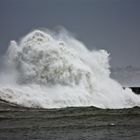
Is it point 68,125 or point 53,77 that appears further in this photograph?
point 53,77

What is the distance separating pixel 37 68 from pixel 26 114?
59.1 feet

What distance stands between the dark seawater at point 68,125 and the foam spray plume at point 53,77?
32.2ft

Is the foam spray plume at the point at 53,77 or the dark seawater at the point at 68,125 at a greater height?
the foam spray plume at the point at 53,77

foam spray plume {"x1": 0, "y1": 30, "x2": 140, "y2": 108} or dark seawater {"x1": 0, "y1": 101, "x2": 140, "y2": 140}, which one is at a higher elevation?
foam spray plume {"x1": 0, "y1": 30, "x2": 140, "y2": 108}

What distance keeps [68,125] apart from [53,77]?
26.0 metres

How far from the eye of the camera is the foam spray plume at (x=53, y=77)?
57.2 m

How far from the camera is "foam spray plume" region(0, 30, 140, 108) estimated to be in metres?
57.2

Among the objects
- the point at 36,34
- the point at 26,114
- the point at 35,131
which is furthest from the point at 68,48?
the point at 35,131

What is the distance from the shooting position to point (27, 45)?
63500mm

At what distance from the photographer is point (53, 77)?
60812mm

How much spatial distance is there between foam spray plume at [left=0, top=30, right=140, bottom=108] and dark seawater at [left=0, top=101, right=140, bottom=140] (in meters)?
9.80

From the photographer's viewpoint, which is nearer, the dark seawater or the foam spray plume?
the dark seawater

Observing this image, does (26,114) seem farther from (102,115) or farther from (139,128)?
(139,128)

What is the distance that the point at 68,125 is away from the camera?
3522 centimetres
